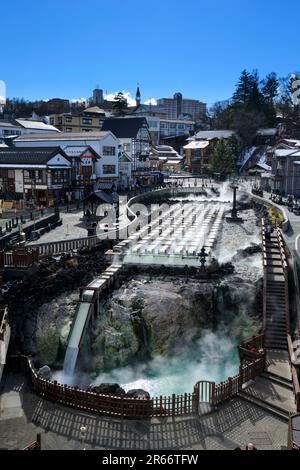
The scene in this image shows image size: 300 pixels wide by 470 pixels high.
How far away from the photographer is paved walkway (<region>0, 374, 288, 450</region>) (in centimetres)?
1320

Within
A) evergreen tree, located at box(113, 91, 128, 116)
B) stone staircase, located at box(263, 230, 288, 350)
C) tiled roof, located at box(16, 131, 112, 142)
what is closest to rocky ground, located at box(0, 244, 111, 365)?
stone staircase, located at box(263, 230, 288, 350)

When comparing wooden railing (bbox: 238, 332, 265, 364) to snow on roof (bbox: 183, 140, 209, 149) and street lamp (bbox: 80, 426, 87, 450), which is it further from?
snow on roof (bbox: 183, 140, 209, 149)

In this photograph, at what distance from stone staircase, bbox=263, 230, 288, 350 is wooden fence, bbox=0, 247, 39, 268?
13417mm

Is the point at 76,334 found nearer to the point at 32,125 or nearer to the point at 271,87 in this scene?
the point at 32,125

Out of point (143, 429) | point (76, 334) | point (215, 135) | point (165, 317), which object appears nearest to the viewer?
point (143, 429)

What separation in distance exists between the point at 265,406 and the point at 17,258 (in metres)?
15.9

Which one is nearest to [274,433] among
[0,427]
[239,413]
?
[239,413]

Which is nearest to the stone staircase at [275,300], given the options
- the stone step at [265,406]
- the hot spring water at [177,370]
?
the hot spring water at [177,370]

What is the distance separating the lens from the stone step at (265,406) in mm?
14422

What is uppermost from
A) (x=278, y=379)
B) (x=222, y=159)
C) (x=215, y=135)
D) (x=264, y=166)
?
(x=215, y=135)

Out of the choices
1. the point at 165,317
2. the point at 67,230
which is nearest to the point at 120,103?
the point at 67,230

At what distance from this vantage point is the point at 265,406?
1488 centimetres

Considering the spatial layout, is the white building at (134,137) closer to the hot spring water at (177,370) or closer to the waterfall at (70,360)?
the hot spring water at (177,370)

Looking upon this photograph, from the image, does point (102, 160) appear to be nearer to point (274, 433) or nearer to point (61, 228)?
point (61, 228)
